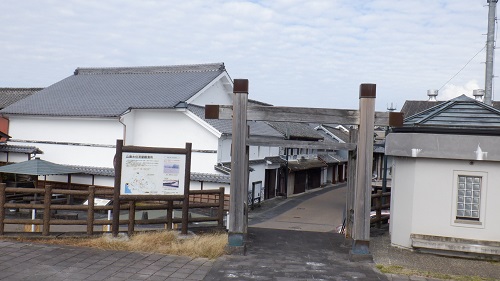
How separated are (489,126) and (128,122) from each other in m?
18.6

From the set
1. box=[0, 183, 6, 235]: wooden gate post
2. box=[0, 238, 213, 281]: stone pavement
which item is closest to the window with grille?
box=[0, 238, 213, 281]: stone pavement

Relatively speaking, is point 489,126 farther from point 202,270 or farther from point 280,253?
point 202,270

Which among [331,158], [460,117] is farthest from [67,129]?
[331,158]

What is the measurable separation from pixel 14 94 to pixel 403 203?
33026mm

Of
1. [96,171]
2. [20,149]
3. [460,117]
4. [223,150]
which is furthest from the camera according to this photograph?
[20,149]

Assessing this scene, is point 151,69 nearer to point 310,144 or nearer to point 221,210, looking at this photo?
point 221,210

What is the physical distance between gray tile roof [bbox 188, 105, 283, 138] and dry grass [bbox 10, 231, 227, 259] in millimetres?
11098

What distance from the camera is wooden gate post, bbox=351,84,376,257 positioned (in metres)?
10.1

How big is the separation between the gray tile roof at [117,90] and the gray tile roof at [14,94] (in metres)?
5.50

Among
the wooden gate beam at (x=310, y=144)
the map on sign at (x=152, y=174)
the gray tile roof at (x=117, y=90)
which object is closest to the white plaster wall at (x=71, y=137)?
the gray tile roof at (x=117, y=90)

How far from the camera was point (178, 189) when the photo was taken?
36.8 feet

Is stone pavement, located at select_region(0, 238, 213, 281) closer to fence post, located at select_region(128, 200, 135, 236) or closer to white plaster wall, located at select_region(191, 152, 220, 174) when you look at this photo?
fence post, located at select_region(128, 200, 135, 236)

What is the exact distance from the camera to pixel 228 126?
25438 millimetres

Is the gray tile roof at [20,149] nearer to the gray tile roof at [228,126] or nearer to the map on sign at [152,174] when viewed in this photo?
the gray tile roof at [228,126]
